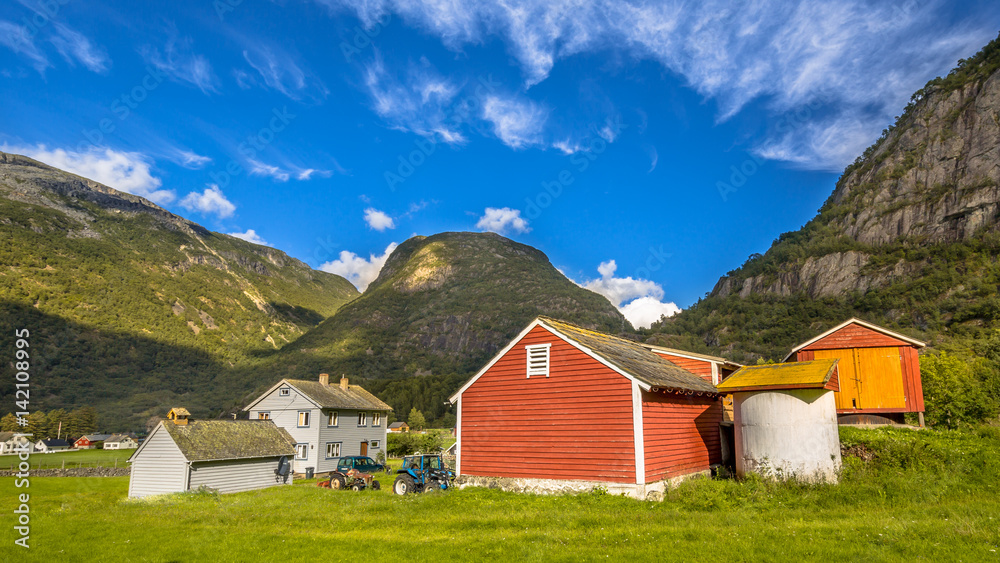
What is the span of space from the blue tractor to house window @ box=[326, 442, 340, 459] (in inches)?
896

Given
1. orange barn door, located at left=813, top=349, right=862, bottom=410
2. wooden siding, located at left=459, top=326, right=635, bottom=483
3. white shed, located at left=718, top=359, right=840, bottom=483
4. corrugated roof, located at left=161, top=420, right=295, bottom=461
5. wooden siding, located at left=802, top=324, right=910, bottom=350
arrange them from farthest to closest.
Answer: corrugated roof, located at left=161, top=420, right=295, bottom=461
orange barn door, located at left=813, top=349, right=862, bottom=410
wooden siding, located at left=802, top=324, right=910, bottom=350
wooden siding, located at left=459, top=326, right=635, bottom=483
white shed, located at left=718, top=359, right=840, bottom=483

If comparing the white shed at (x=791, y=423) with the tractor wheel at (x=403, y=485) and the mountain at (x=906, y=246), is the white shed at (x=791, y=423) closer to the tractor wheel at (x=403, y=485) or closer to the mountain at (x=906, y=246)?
the tractor wheel at (x=403, y=485)

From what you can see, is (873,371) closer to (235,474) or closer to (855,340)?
(855,340)

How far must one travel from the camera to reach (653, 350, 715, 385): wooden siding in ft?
89.7

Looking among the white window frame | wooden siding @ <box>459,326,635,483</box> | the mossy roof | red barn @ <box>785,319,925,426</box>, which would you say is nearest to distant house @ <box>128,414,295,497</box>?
the mossy roof

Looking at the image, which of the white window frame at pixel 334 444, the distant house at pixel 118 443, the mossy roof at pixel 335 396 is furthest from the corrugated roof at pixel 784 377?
the distant house at pixel 118 443

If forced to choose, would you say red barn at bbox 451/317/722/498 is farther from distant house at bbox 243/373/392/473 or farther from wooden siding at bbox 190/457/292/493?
distant house at bbox 243/373/392/473

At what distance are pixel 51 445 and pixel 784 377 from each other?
134 metres

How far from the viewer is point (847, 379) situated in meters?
29.1

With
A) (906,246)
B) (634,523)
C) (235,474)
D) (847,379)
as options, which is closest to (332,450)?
(235,474)

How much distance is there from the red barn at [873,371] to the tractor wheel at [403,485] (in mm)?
23258

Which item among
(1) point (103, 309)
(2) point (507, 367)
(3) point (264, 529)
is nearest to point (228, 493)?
(3) point (264, 529)

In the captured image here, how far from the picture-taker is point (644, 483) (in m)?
19.2

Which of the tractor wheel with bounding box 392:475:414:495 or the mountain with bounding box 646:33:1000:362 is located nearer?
the tractor wheel with bounding box 392:475:414:495
